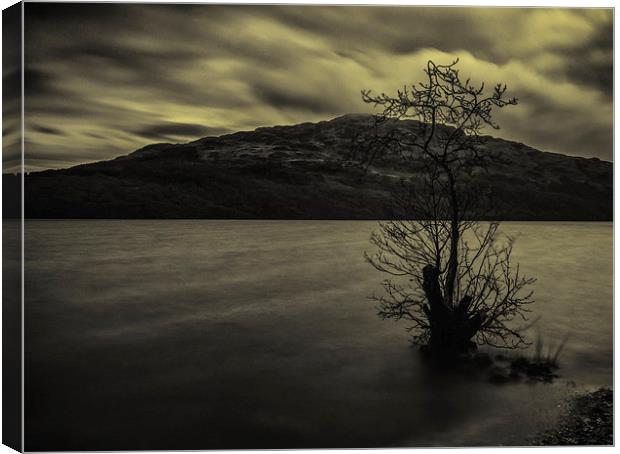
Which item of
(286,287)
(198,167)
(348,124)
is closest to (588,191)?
(348,124)

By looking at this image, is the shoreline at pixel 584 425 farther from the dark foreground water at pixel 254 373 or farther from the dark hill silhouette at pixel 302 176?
the dark hill silhouette at pixel 302 176

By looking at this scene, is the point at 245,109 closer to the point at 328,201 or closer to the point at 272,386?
the point at 328,201

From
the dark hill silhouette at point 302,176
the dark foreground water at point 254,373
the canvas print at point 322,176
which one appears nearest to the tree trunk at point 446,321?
the canvas print at point 322,176

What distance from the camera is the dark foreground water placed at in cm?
479

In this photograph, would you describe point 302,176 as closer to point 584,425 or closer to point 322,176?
point 322,176

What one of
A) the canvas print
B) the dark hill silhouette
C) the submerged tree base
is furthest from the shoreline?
the dark hill silhouette

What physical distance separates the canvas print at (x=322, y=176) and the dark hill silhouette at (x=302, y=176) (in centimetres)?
4

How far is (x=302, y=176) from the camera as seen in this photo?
757cm

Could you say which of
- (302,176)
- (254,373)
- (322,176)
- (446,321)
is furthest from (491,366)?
(302,176)

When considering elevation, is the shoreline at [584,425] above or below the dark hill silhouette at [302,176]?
below

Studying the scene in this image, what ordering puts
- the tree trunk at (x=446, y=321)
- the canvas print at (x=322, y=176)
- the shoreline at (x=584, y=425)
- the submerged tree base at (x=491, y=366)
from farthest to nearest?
the submerged tree base at (x=491, y=366), the tree trunk at (x=446, y=321), the canvas print at (x=322, y=176), the shoreline at (x=584, y=425)

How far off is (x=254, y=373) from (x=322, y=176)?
261 cm

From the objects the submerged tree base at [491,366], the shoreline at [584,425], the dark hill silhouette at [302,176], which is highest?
the dark hill silhouette at [302,176]

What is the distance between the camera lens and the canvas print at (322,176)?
4.88 meters
